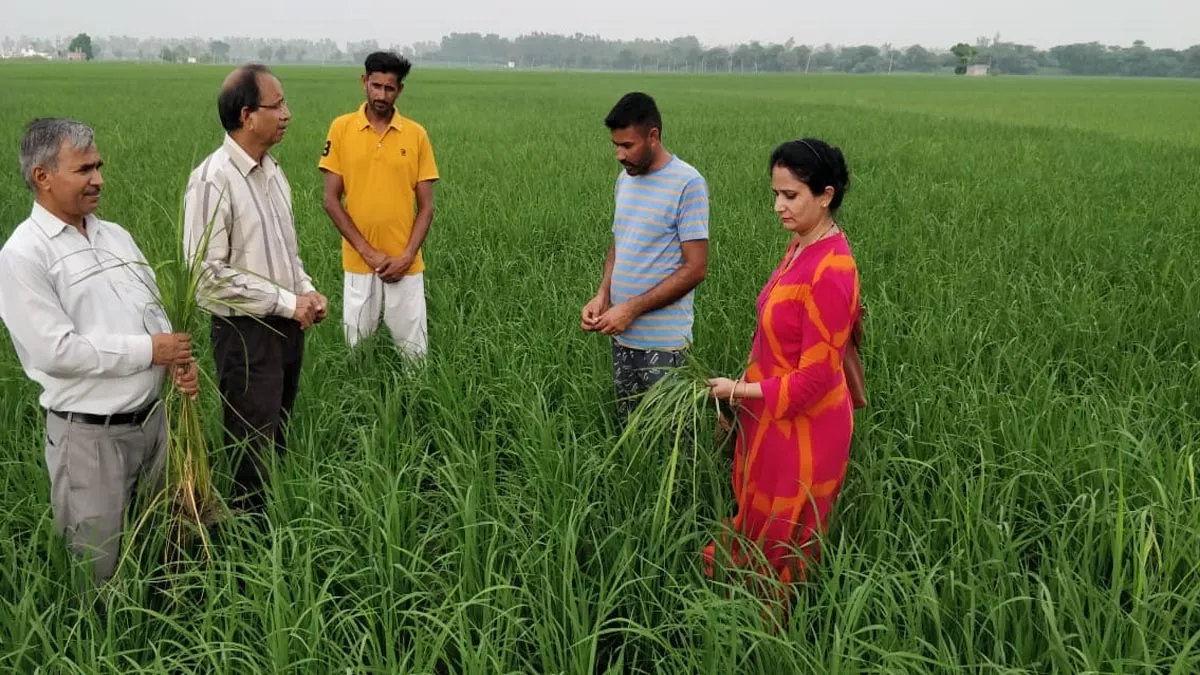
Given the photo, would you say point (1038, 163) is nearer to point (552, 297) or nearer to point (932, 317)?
point (932, 317)

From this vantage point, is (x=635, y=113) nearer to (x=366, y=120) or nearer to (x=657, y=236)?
(x=657, y=236)

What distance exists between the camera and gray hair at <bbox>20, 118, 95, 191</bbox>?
1755mm

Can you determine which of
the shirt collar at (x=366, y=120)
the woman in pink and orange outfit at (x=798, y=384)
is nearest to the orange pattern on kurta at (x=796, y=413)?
the woman in pink and orange outfit at (x=798, y=384)

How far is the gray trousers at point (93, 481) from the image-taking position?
6.26ft

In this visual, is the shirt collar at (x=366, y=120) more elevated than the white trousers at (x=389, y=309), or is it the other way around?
the shirt collar at (x=366, y=120)

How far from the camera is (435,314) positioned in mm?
4289

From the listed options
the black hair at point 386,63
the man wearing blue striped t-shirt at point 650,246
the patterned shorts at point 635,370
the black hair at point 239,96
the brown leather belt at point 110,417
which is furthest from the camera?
the black hair at point 386,63

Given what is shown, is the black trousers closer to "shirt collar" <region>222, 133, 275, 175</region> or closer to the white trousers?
"shirt collar" <region>222, 133, 275, 175</region>

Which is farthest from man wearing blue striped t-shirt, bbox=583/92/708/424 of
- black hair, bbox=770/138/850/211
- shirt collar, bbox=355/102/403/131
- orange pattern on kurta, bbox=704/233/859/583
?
shirt collar, bbox=355/102/403/131

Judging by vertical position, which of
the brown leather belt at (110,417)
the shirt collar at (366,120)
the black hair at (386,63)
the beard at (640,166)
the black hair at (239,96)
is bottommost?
the brown leather belt at (110,417)

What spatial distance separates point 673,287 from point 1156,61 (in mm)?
153577

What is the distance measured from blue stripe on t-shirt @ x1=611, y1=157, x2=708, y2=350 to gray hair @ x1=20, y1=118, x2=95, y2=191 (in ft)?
4.94

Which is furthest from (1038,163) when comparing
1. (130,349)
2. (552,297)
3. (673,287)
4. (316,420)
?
(130,349)

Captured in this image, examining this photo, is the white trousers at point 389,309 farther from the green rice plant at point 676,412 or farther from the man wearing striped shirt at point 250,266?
the green rice plant at point 676,412
